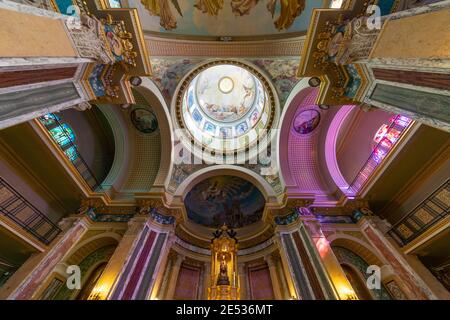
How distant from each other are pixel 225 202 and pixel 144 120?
7.49 metres

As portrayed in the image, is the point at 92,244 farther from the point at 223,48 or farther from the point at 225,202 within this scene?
the point at 223,48

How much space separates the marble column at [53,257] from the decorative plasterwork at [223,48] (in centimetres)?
808

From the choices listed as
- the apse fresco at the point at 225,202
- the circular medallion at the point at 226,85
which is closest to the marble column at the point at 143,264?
the apse fresco at the point at 225,202

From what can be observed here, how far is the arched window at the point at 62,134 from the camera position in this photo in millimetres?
8713

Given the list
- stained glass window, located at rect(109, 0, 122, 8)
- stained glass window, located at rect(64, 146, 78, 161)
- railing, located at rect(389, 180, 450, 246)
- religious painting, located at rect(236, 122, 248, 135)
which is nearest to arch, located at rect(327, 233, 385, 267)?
railing, located at rect(389, 180, 450, 246)

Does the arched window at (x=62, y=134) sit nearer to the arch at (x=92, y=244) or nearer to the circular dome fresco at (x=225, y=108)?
the arch at (x=92, y=244)

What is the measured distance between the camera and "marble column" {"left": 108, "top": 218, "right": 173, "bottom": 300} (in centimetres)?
705

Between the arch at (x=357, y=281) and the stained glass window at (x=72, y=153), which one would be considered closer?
the arch at (x=357, y=281)

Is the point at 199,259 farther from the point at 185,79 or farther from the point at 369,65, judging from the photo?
the point at 369,65

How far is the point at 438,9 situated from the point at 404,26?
62 centimetres

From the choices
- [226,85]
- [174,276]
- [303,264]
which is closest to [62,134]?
[174,276]

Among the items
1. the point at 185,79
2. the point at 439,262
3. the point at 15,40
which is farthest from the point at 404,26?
the point at 185,79

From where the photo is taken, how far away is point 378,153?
33.1 ft

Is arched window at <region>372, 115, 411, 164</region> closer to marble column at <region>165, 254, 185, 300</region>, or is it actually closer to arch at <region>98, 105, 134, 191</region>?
marble column at <region>165, 254, 185, 300</region>
